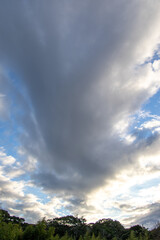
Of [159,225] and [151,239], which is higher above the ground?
[159,225]

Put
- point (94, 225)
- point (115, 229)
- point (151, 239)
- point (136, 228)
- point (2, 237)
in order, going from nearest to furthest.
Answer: point (2, 237)
point (151, 239)
point (136, 228)
point (115, 229)
point (94, 225)

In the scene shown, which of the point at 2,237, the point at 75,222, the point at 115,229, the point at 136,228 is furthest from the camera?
the point at 75,222

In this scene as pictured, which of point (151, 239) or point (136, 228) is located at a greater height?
point (136, 228)

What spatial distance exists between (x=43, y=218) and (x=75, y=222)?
4766cm

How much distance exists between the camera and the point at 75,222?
65562mm

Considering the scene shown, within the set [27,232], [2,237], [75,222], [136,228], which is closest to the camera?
[2,237]

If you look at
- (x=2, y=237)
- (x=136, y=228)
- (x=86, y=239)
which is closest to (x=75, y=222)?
(x=136, y=228)

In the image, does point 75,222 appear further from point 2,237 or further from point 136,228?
point 2,237

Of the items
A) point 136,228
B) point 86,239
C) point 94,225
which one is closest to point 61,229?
point 94,225

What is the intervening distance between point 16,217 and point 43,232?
51.9 meters

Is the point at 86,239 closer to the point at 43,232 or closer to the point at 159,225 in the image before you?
A: the point at 43,232

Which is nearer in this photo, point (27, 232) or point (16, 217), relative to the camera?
point (27, 232)

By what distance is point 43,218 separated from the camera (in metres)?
23.6

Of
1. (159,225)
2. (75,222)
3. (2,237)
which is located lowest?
(2,237)
